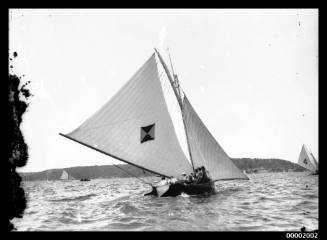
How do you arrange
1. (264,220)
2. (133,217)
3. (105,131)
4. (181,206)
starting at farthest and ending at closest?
(105,131)
(181,206)
(133,217)
(264,220)

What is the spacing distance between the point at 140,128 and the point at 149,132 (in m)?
0.72

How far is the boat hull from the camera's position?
23078mm

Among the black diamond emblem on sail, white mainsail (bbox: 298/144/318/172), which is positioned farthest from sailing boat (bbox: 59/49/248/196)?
white mainsail (bbox: 298/144/318/172)

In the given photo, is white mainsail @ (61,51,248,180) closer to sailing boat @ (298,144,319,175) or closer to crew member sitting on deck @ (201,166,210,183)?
crew member sitting on deck @ (201,166,210,183)

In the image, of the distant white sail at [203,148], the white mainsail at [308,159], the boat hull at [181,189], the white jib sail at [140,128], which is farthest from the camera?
the white mainsail at [308,159]

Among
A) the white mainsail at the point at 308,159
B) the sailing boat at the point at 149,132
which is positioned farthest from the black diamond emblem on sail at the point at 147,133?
the white mainsail at the point at 308,159

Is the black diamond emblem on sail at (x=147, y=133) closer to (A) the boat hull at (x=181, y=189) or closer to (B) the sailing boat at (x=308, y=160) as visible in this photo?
(A) the boat hull at (x=181, y=189)

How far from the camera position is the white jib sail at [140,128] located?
21.6 m

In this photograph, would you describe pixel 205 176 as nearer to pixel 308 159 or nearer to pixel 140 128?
pixel 140 128

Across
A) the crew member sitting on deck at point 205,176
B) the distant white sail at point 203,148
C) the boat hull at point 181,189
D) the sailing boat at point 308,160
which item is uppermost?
the distant white sail at point 203,148
